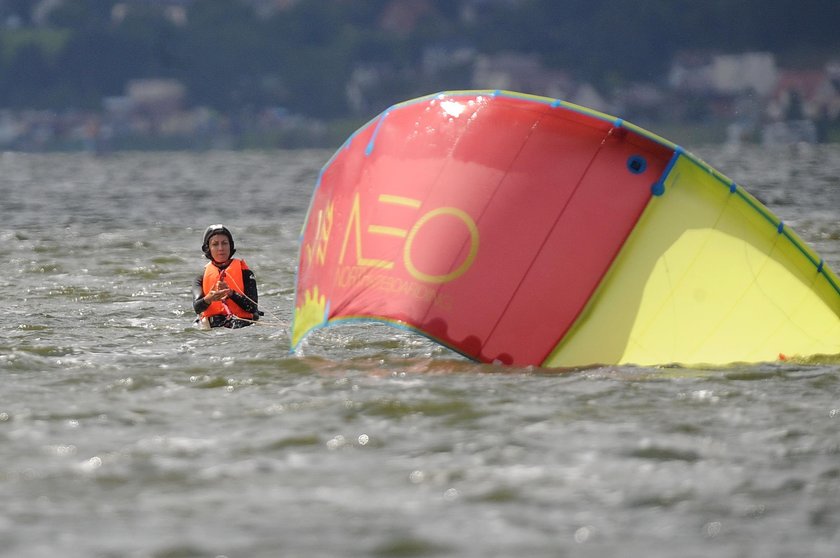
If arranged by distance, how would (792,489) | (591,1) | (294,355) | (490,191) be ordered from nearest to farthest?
(792,489), (490,191), (294,355), (591,1)


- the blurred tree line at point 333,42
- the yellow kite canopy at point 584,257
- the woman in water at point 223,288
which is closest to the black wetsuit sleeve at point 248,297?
the woman in water at point 223,288

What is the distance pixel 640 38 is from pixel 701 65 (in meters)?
7.68

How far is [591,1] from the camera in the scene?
14038 centimetres

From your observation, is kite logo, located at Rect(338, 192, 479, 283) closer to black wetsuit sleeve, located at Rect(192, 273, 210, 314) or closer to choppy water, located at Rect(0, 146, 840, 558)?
choppy water, located at Rect(0, 146, 840, 558)

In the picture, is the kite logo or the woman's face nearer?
the kite logo

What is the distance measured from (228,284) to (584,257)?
443 cm

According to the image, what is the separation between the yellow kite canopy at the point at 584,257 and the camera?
9656 millimetres

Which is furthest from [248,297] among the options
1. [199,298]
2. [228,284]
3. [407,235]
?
[407,235]

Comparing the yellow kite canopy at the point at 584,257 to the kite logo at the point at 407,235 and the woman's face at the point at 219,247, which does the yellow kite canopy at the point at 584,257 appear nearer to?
the kite logo at the point at 407,235

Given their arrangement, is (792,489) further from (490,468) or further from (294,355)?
(294,355)

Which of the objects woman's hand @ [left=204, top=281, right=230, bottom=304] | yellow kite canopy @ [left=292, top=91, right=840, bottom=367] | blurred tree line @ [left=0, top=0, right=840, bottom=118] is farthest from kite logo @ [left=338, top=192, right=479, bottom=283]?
blurred tree line @ [left=0, top=0, right=840, bottom=118]

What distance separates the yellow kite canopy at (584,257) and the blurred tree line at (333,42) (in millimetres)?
116561

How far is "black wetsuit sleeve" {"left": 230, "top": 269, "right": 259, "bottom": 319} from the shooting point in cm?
1276

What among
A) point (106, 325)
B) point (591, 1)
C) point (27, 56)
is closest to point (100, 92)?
point (27, 56)
